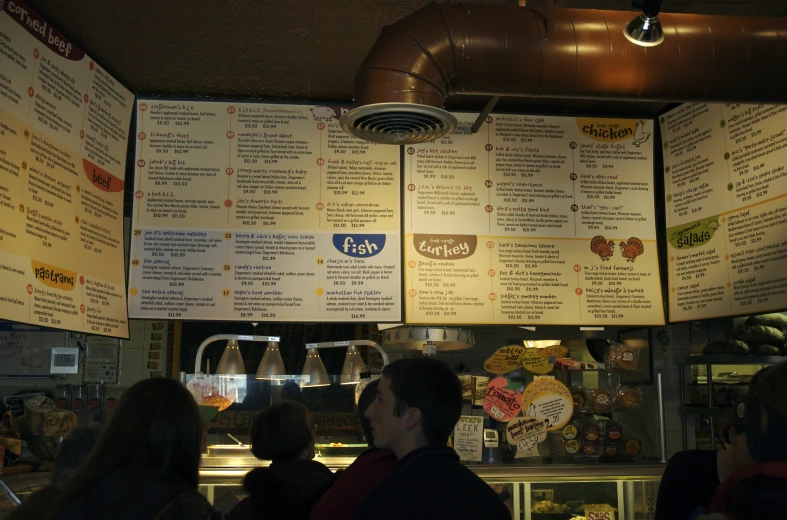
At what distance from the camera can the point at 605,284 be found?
462 centimetres

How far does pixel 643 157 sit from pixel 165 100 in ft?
9.68

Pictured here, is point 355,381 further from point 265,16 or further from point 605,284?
point 265,16

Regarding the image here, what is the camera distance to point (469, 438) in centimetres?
407

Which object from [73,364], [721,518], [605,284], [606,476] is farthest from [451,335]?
[73,364]

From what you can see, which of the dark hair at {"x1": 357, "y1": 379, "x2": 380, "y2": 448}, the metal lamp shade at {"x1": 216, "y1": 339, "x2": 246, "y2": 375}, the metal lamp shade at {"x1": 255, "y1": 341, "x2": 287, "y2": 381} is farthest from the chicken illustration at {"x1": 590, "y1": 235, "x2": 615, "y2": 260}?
the dark hair at {"x1": 357, "y1": 379, "x2": 380, "y2": 448}

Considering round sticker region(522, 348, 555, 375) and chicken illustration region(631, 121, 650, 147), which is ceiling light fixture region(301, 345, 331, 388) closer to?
round sticker region(522, 348, 555, 375)

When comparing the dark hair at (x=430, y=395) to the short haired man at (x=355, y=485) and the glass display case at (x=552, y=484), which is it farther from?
the glass display case at (x=552, y=484)

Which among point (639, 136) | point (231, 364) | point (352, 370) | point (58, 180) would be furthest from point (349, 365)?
point (639, 136)

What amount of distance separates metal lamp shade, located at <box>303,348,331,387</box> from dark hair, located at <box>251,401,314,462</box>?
1480 millimetres

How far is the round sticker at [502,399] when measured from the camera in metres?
4.12

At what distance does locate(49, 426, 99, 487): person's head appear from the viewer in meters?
2.31

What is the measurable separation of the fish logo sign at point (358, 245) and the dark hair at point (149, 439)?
2.57 metres

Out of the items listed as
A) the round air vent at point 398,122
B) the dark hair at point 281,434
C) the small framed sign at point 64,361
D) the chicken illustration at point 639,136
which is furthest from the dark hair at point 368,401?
the small framed sign at point 64,361

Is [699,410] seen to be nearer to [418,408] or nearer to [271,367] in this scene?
[271,367]
